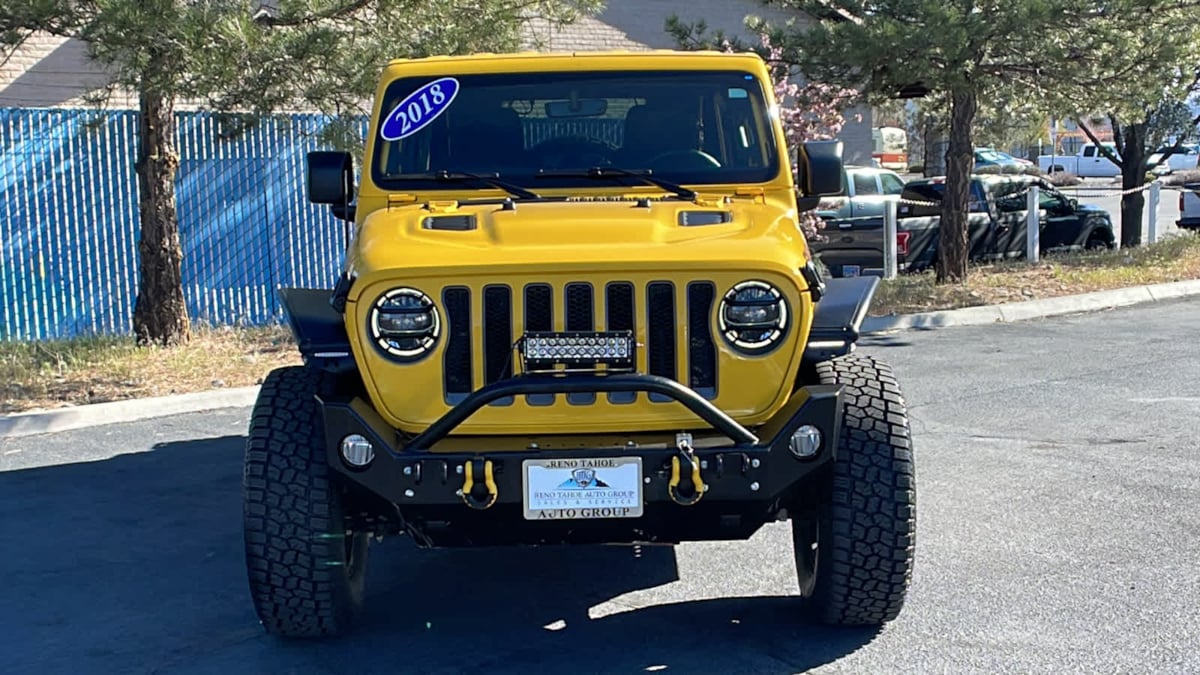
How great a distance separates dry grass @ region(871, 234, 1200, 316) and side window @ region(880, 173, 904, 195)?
254cm

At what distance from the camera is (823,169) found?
5.32 metres

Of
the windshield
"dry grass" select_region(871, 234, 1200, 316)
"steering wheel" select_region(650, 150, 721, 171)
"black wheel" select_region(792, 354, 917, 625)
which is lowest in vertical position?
"dry grass" select_region(871, 234, 1200, 316)

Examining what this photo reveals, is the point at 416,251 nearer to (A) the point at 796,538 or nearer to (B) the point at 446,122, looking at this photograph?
(B) the point at 446,122

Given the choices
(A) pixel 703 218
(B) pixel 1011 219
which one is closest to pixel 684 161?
(A) pixel 703 218

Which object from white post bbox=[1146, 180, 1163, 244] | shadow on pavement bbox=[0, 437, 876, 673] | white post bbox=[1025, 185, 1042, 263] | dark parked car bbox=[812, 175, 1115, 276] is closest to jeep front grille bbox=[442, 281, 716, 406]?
shadow on pavement bbox=[0, 437, 876, 673]

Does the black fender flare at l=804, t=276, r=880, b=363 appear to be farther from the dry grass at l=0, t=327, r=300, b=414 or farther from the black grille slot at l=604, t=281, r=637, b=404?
the dry grass at l=0, t=327, r=300, b=414

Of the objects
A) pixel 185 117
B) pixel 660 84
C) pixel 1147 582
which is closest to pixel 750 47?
pixel 185 117

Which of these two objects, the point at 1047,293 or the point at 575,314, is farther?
the point at 1047,293

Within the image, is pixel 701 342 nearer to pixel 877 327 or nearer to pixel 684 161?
pixel 684 161

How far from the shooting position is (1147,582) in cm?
501

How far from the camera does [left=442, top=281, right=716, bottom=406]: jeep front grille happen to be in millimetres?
4172

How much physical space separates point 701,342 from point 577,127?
59.7 inches

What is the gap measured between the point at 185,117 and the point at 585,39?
10725mm

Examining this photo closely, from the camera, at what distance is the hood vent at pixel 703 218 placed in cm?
463
